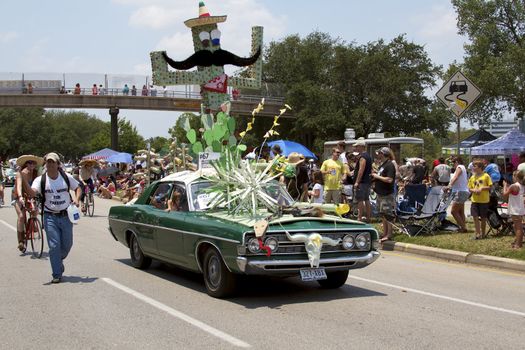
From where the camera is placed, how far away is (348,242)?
7.37 m

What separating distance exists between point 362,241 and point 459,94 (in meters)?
6.60

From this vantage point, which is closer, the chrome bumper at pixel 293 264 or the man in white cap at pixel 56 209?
the chrome bumper at pixel 293 264

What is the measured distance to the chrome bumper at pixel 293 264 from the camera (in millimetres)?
6746

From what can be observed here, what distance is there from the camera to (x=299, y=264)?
697 cm

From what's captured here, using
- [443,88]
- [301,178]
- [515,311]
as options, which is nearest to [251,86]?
[301,178]

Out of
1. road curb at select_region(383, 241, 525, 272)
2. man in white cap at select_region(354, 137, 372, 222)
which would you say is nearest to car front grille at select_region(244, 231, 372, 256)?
road curb at select_region(383, 241, 525, 272)

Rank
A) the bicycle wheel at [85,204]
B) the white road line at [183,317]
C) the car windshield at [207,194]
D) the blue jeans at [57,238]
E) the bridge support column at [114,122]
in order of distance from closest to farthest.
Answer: the white road line at [183,317], the car windshield at [207,194], the blue jeans at [57,238], the bicycle wheel at [85,204], the bridge support column at [114,122]

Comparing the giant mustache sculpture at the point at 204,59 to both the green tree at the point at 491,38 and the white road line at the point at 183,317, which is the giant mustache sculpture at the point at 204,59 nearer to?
the white road line at the point at 183,317

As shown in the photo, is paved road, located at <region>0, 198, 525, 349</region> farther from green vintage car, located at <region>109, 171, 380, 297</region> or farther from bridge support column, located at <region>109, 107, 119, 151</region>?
bridge support column, located at <region>109, 107, 119, 151</region>

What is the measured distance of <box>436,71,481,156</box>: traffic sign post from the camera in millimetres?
12688

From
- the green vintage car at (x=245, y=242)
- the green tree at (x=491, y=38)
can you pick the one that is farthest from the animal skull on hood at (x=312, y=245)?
the green tree at (x=491, y=38)

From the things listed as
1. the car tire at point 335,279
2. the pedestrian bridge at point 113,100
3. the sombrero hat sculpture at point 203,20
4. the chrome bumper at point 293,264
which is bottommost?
the car tire at point 335,279

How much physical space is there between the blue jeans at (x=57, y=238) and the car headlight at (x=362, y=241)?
4.07m

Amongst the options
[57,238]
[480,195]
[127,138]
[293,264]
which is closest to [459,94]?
[480,195]
